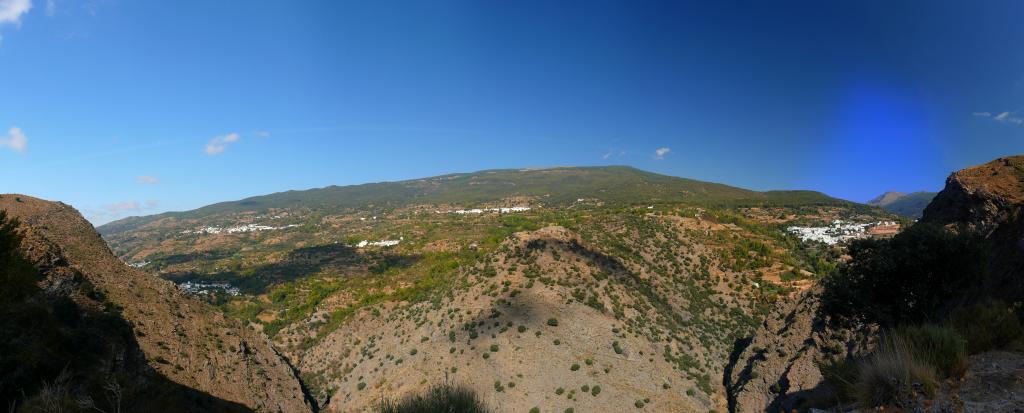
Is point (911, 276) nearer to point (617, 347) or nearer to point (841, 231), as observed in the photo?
point (617, 347)

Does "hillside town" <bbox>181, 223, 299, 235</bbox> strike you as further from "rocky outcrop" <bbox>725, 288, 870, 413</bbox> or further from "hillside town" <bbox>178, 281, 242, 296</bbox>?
"rocky outcrop" <bbox>725, 288, 870, 413</bbox>

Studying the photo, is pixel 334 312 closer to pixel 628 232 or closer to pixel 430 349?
pixel 430 349

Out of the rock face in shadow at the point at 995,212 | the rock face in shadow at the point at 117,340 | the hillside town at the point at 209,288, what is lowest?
the hillside town at the point at 209,288

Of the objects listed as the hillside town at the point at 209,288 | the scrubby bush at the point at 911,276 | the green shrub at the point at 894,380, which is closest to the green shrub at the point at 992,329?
the green shrub at the point at 894,380

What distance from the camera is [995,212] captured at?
15633 millimetres

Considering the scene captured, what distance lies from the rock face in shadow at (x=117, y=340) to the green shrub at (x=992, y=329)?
50.0 feet

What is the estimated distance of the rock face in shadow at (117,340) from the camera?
1234cm

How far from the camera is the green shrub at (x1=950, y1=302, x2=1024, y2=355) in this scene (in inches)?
255

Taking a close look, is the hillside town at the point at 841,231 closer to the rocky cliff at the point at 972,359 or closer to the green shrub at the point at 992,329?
the rocky cliff at the point at 972,359

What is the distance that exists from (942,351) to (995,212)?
1607 centimetres

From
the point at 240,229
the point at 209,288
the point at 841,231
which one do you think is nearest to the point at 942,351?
the point at 841,231

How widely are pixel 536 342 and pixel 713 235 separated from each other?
36.4 metres

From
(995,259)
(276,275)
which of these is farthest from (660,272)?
(276,275)

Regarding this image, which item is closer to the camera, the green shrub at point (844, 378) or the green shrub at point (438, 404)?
the green shrub at point (844, 378)
